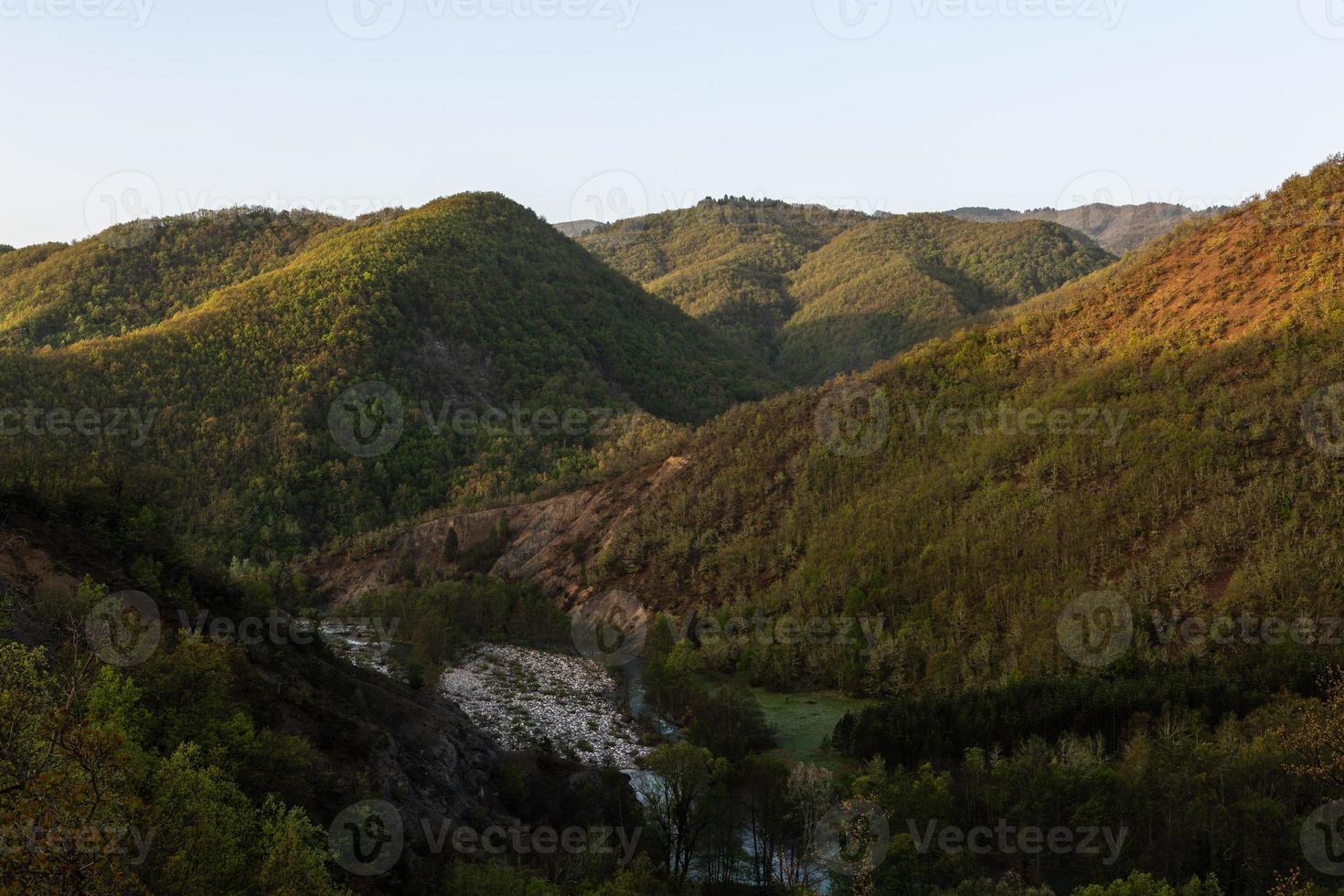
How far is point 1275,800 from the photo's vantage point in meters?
49.9

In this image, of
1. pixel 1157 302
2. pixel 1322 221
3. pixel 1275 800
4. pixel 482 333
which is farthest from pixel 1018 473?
pixel 482 333

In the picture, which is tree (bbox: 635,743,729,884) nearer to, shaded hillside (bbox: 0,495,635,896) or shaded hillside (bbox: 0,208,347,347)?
shaded hillside (bbox: 0,495,635,896)

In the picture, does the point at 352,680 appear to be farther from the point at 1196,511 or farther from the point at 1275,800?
the point at 1196,511

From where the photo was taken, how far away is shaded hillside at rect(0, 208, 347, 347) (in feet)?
541

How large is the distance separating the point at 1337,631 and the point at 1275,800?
2272 cm

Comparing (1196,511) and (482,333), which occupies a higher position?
(482,333)

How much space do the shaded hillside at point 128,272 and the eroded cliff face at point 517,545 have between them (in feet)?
249

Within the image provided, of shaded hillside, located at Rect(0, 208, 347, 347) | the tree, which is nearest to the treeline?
the tree

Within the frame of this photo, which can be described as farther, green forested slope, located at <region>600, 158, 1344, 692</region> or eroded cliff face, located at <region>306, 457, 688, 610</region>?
eroded cliff face, located at <region>306, 457, 688, 610</region>

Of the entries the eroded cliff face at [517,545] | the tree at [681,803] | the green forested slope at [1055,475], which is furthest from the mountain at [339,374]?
the tree at [681,803]

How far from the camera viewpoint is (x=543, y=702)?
7525 cm

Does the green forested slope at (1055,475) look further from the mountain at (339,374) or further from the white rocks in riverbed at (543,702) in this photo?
the mountain at (339,374)

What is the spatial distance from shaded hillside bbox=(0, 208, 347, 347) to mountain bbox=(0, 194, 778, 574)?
49 cm

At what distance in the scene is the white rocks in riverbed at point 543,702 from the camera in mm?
65750
